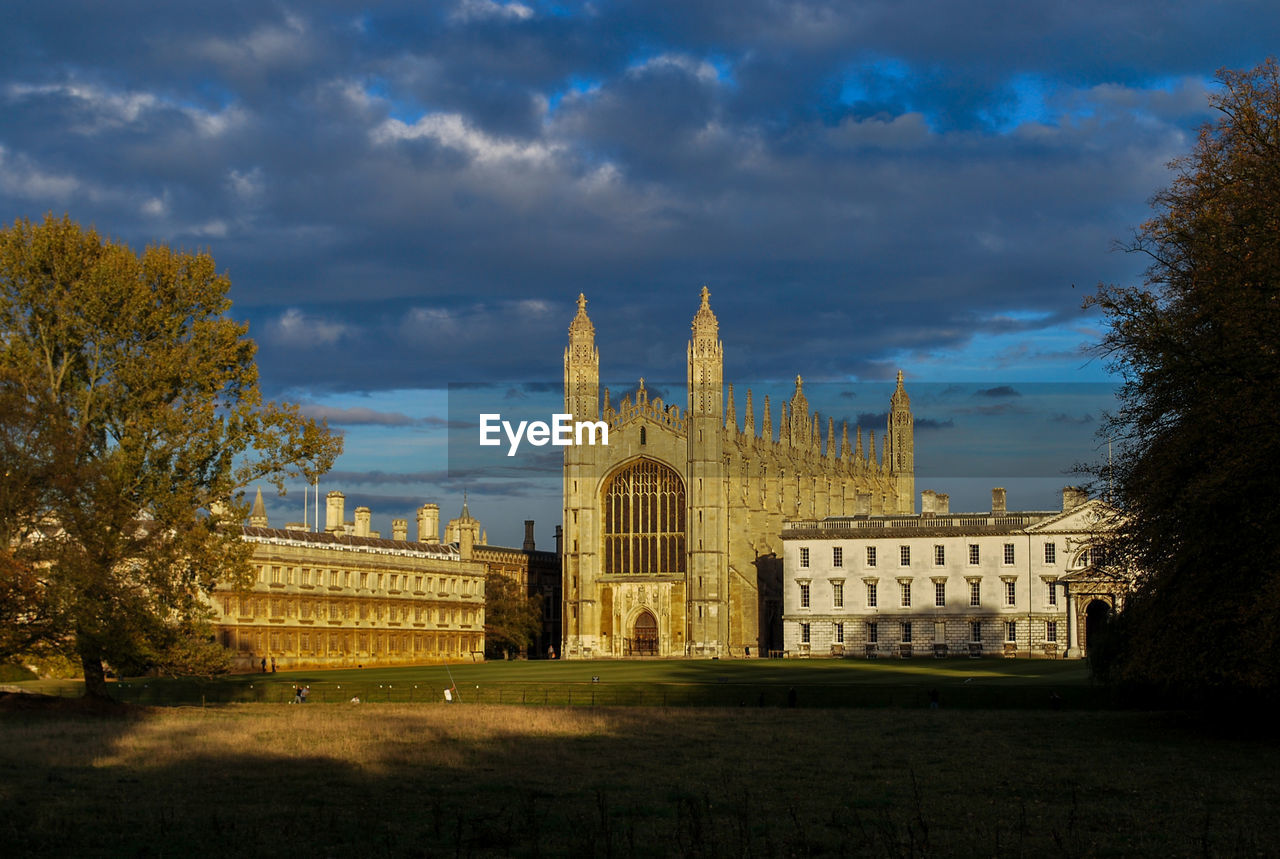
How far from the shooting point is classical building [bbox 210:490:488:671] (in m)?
83.4

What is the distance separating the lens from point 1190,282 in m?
30.7

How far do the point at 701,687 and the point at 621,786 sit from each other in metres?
29.3

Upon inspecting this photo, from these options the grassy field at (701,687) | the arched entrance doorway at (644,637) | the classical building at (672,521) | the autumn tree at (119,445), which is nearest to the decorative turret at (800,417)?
the classical building at (672,521)

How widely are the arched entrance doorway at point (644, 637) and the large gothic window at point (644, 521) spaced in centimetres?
309

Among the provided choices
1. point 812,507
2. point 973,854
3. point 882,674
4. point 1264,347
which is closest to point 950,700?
point 882,674

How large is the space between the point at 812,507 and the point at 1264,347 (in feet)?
261

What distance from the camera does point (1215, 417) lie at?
28.2 m

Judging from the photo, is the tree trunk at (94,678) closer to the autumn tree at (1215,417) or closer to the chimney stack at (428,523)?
the autumn tree at (1215,417)

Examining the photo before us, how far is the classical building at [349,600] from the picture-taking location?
83.4 metres

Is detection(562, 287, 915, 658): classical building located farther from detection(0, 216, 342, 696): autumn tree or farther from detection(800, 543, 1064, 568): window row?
detection(0, 216, 342, 696): autumn tree

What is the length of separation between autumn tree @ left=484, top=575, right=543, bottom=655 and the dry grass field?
6484 centimetres

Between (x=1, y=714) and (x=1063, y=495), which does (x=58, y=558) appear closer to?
(x=1, y=714)

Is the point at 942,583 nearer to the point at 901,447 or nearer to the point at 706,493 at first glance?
the point at 706,493

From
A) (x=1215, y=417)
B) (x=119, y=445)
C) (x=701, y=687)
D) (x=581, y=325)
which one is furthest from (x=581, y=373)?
(x=1215, y=417)
